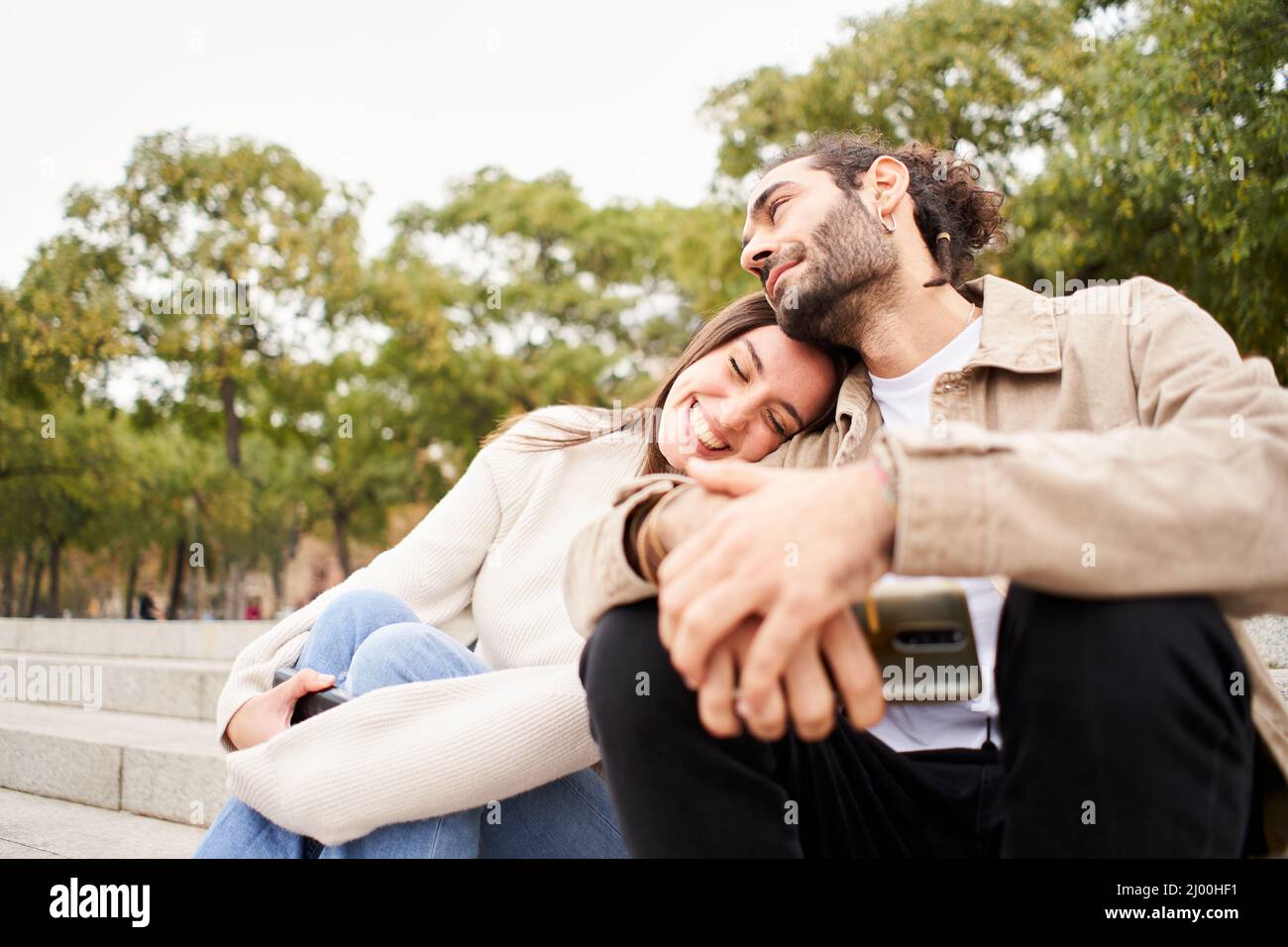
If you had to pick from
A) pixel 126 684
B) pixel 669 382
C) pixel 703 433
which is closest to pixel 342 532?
pixel 126 684

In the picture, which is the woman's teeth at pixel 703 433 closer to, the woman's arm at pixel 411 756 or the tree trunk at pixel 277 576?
the woman's arm at pixel 411 756

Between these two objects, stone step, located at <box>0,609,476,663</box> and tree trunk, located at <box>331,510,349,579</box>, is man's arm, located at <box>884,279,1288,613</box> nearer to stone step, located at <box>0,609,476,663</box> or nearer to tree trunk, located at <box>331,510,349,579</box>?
stone step, located at <box>0,609,476,663</box>

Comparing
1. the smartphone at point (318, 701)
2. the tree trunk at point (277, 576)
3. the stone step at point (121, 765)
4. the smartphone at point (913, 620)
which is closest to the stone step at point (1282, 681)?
the smartphone at point (913, 620)

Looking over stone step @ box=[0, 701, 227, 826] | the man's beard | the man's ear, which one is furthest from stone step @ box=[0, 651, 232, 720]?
the man's ear

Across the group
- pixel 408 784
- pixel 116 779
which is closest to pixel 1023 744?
pixel 408 784

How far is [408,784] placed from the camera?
1.76 m

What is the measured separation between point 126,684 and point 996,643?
252 inches

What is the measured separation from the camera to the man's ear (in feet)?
8.76

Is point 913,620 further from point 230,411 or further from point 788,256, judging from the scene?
point 230,411

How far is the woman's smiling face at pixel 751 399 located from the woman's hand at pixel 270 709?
1.05 metres

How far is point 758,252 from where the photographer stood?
257 cm

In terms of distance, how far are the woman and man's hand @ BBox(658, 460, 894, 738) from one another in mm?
706

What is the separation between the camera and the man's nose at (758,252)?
8.36 ft
